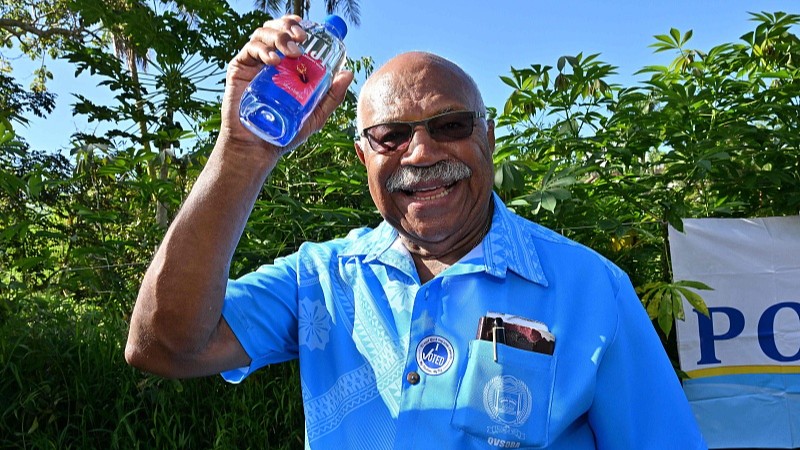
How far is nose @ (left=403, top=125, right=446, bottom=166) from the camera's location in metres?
1.46

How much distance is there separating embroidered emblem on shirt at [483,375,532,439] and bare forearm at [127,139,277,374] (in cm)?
57

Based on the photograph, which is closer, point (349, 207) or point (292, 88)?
point (292, 88)

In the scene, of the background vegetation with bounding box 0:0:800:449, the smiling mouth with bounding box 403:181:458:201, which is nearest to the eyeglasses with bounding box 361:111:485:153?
the smiling mouth with bounding box 403:181:458:201

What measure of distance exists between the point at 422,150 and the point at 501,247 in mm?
290

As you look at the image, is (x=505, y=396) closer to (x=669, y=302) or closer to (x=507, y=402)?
(x=507, y=402)

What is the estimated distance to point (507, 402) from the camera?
1257mm

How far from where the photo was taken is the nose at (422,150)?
1459 millimetres

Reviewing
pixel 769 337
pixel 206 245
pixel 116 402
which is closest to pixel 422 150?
pixel 206 245

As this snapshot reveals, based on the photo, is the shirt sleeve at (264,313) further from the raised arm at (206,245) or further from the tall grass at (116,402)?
the tall grass at (116,402)

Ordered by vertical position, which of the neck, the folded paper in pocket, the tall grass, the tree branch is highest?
the tree branch

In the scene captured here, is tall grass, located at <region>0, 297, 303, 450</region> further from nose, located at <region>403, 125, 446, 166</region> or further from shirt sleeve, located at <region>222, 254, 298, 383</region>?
nose, located at <region>403, 125, 446, 166</region>

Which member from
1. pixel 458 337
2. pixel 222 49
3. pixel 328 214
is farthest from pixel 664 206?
pixel 222 49

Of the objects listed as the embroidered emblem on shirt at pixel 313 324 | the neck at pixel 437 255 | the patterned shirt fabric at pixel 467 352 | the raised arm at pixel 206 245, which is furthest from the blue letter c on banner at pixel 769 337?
the raised arm at pixel 206 245

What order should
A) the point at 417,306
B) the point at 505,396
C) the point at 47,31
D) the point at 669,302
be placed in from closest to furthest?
the point at 505,396, the point at 417,306, the point at 669,302, the point at 47,31
